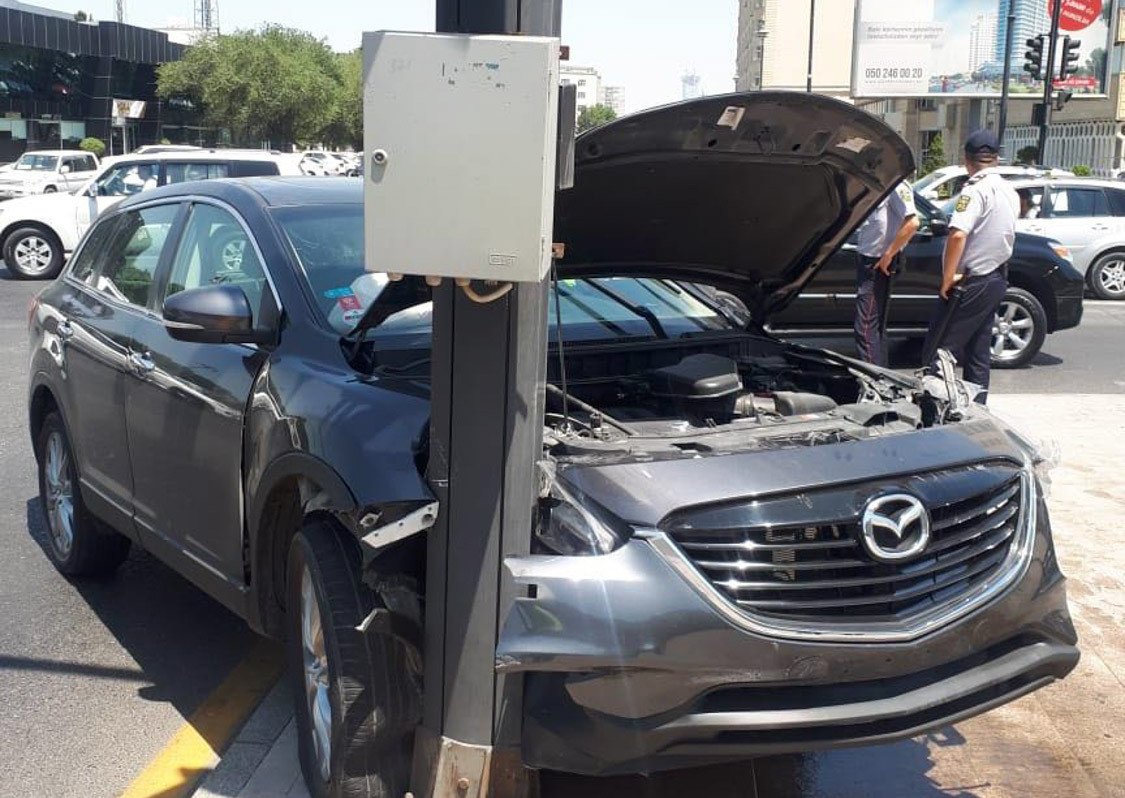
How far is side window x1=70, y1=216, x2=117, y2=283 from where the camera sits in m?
5.59

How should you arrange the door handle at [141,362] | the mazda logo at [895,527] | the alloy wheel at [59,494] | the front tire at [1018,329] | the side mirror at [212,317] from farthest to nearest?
the front tire at [1018,329] < the alloy wheel at [59,494] < the door handle at [141,362] < the side mirror at [212,317] < the mazda logo at [895,527]

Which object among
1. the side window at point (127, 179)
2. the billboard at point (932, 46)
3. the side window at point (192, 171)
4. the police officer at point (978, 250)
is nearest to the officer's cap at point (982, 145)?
the police officer at point (978, 250)

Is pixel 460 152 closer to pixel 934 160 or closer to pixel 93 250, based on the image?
pixel 93 250

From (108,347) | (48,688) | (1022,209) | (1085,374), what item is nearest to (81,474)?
(108,347)

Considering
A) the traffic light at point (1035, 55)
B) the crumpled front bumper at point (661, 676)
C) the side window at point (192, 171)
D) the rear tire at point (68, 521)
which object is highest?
the traffic light at point (1035, 55)

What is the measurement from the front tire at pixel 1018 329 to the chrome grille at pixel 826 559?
8.57m

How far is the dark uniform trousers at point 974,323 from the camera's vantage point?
315 inches

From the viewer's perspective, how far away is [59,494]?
574 centimetres

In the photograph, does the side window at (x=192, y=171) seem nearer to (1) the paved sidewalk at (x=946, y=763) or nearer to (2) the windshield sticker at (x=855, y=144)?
(1) the paved sidewalk at (x=946, y=763)

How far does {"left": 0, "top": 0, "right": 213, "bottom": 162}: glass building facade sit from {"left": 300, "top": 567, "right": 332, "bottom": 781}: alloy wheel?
169ft

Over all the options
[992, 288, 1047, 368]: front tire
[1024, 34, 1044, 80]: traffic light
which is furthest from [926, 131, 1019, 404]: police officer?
[1024, 34, 1044, 80]: traffic light

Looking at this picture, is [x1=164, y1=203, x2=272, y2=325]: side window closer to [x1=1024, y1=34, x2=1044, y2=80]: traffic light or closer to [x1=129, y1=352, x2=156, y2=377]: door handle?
[x1=129, y1=352, x2=156, y2=377]: door handle

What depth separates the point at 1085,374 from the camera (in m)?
11.4

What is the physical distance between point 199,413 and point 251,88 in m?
52.9
